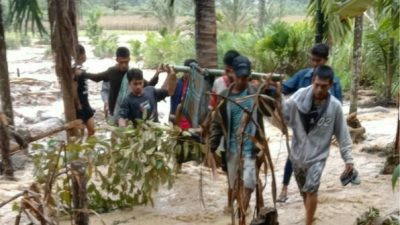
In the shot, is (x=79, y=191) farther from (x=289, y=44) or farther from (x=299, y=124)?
(x=289, y=44)

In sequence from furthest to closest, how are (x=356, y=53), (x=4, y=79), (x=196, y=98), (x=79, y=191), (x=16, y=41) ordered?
(x=16, y=41) → (x=356, y=53) → (x=4, y=79) → (x=196, y=98) → (x=79, y=191)

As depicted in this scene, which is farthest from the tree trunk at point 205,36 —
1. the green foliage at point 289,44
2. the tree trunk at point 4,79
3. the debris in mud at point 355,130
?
the green foliage at point 289,44

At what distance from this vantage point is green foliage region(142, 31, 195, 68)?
77.9ft

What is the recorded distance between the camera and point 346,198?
605cm

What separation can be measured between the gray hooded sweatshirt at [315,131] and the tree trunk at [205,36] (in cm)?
371

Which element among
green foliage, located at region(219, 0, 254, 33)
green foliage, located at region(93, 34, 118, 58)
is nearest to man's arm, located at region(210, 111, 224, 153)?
green foliage, located at region(93, 34, 118, 58)

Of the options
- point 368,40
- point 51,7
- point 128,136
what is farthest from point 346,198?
point 368,40

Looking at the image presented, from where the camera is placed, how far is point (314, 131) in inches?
183

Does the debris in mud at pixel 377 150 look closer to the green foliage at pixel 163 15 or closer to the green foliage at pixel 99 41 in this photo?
the green foliage at pixel 99 41

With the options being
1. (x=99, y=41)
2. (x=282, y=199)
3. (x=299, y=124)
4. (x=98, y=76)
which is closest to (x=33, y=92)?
(x=98, y=76)

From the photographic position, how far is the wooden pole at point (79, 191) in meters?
2.82

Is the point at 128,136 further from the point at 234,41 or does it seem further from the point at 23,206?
the point at 234,41

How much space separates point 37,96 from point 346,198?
45.2 ft

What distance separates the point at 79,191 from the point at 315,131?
2303mm
